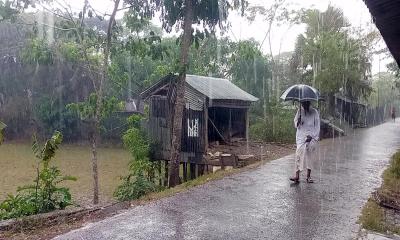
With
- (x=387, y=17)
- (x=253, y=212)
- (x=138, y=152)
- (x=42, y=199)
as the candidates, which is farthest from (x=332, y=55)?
(x=387, y=17)

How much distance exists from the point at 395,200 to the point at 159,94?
11.4 metres

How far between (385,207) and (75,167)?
18.4 metres

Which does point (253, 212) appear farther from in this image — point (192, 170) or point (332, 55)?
point (332, 55)

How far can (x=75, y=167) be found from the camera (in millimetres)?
21812

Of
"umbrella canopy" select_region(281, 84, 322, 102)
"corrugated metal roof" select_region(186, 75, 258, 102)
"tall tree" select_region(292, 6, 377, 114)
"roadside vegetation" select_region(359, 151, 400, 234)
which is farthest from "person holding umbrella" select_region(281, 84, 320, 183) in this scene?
"tall tree" select_region(292, 6, 377, 114)

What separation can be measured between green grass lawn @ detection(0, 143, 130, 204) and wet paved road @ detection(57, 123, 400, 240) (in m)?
8.03

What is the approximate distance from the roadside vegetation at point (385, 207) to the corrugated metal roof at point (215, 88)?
7556 mm

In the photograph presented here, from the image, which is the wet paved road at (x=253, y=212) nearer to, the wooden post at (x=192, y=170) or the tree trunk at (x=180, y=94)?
the tree trunk at (x=180, y=94)

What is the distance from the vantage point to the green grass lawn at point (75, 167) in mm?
16219

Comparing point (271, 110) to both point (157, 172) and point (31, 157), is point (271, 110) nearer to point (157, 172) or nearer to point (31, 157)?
point (157, 172)

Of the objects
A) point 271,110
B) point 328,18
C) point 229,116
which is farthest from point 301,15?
point 229,116

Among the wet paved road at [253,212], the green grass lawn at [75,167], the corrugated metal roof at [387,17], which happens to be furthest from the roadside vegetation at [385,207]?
the green grass lawn at [75,167]

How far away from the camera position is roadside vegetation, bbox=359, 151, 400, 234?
17.5 feet

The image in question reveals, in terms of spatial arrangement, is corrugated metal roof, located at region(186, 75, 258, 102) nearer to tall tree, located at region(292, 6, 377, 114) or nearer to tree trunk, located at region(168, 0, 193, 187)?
tree trunk, located at region(168, 0, 193, 187)
